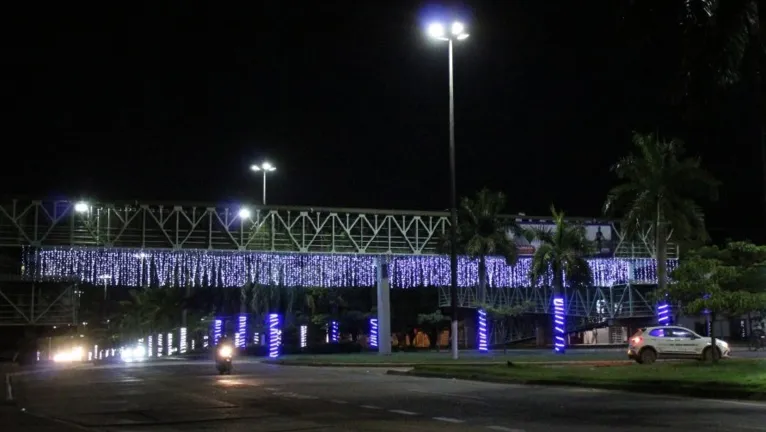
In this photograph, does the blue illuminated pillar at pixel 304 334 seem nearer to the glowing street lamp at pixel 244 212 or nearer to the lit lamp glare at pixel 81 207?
the glowing street lamp at pixel 244 212

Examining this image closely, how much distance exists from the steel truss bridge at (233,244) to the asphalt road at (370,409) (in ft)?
67.6

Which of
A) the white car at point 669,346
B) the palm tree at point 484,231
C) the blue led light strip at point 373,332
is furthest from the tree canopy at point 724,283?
the blue led light strip at point 373,332

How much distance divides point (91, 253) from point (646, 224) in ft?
102

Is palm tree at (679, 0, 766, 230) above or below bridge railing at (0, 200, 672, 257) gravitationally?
above

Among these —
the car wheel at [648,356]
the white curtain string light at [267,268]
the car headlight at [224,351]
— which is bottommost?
the car wheel at [648,356]

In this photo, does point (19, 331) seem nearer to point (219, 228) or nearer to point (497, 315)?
point (219, 228)

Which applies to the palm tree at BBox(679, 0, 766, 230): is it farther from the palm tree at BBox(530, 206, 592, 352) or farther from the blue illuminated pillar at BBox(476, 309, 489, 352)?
the blue illuminated pillar at BBox(476, 309, 489, 352)

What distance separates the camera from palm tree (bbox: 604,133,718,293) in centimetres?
4272

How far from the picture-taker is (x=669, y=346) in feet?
105

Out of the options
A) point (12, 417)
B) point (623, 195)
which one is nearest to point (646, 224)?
point (623, 195)

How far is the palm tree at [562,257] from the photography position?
4888cm

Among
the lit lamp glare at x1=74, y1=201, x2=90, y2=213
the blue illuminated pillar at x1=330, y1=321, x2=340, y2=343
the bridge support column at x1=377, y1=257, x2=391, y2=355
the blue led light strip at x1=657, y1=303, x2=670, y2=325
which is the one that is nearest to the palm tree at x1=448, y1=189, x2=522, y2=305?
the bridge support column at x1=377, y1=257, x2=391, y2=355

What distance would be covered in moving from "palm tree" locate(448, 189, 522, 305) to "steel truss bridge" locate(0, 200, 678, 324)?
1002 millimetres

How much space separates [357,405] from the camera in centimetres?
1761
